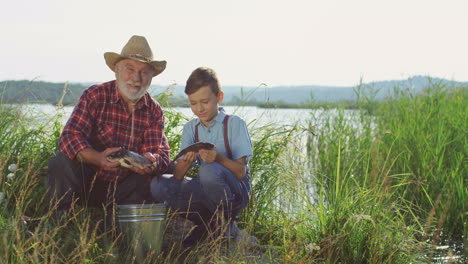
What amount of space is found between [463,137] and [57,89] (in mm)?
5695

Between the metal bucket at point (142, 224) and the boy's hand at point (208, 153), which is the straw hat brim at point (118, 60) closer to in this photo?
the boy's hand at point (208, 153)

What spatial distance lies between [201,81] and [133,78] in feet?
2.25

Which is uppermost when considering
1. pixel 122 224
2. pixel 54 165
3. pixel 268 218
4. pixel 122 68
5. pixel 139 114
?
pixel 122 68

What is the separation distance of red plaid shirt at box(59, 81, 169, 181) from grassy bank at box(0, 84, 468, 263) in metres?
0.63

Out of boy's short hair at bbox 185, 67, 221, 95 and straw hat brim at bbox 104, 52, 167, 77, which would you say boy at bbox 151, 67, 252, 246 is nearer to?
boy's short hair at bbox 185, 67, 221, 95

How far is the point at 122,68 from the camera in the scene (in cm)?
452

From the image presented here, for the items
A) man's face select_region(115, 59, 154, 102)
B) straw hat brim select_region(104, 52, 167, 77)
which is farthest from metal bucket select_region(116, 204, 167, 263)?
straw hat brim select_region(104, 52, 167, 77)

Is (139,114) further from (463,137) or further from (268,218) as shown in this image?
→ (463,137)

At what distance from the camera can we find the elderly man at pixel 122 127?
439 cm

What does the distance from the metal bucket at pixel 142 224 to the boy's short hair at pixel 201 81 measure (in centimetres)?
97

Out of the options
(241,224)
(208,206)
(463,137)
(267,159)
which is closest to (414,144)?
(463,137)

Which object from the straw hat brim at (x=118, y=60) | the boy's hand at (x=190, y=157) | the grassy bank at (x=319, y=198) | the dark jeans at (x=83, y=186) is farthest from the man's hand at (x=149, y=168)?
the straw hat brim at (x=118, y=60)

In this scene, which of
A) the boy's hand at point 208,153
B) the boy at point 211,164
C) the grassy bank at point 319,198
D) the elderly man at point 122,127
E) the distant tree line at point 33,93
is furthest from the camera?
the distant tree line at point 33,93

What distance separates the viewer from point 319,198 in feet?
15.7
